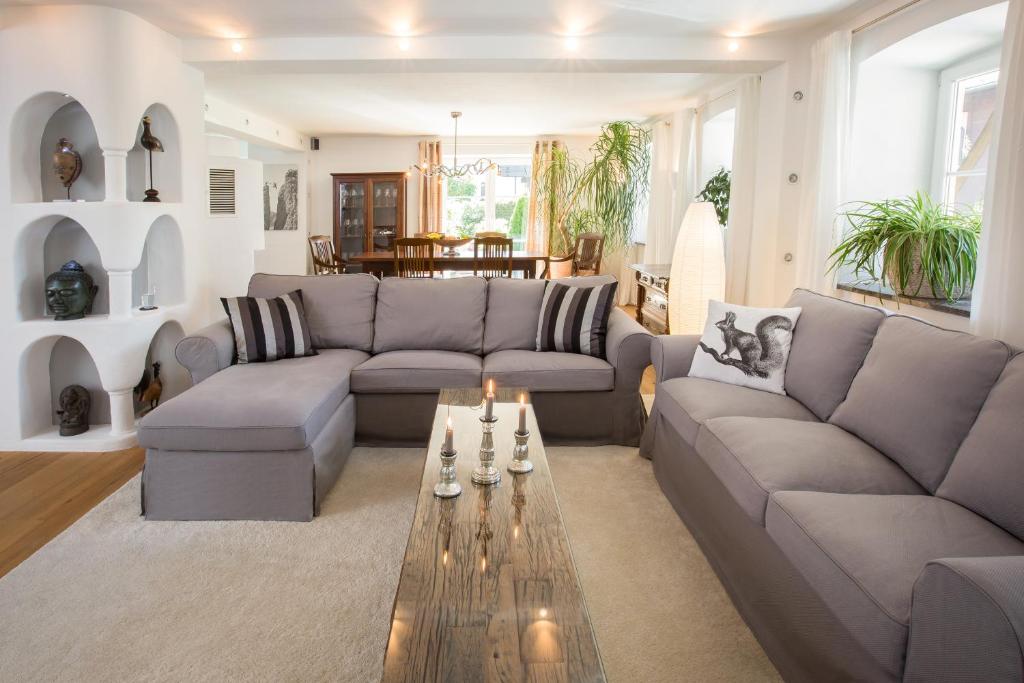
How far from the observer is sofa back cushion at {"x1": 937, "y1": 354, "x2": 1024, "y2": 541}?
185cm

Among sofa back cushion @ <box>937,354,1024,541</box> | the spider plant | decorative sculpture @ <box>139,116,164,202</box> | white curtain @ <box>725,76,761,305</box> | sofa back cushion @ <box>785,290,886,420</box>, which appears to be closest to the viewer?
sofa back cushion @ <box>937,354,1024,541</box>

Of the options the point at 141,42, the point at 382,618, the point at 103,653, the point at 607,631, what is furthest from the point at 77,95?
the point at 607,631

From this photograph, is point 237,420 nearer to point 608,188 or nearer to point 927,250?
point 927,250

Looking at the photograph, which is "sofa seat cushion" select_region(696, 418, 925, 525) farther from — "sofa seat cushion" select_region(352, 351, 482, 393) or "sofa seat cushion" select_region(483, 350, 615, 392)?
"sofa seat cushion" select_region(352, 351, 482, 393)

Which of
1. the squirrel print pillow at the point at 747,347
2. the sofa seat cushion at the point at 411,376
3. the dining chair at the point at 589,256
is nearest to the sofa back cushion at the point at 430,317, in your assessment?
the sofa seat cushion at the point at 411,376

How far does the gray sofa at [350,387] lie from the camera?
292 centimetres

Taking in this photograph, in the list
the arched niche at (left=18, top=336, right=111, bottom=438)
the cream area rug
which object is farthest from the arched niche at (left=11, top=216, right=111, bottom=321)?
the cream area rug

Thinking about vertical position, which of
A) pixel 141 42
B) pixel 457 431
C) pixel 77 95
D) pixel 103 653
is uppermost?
pixel 141 42

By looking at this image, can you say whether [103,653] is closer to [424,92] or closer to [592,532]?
[592,532]

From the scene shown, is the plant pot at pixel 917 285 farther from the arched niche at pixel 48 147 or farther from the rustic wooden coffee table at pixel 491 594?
the arched niche at pixel 48 147

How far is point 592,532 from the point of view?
9.48 ft

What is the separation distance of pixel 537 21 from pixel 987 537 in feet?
11.5

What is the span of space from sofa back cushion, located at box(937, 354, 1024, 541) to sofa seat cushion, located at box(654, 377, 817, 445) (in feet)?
2.71

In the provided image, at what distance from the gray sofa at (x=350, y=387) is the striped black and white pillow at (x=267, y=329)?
0.08 m
